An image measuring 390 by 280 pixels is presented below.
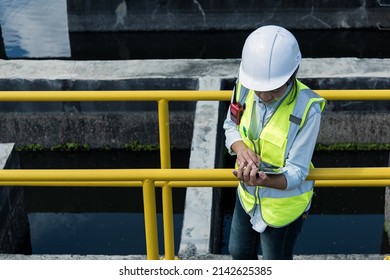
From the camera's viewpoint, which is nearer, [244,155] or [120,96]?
[244,155]

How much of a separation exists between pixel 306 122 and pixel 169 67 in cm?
345


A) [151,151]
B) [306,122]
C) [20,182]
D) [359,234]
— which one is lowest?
[359,234]

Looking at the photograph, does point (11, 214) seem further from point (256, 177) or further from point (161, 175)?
point (256, 177)

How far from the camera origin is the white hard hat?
2230 mm

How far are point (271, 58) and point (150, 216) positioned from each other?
93 cm

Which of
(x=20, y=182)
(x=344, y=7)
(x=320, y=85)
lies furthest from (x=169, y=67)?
(x=344, y=7)

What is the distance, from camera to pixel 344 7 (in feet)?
30.8

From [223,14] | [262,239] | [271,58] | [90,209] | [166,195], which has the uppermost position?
[271,58]

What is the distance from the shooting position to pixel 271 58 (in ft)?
7.32

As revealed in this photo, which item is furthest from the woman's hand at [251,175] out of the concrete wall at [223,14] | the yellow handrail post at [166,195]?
Answer: the concrete wall at [223,14]

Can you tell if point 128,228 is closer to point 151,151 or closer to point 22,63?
point 151,151

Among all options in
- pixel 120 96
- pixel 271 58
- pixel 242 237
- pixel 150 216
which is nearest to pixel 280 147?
pixel 271 58

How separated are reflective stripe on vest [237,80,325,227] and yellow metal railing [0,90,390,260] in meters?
0.12

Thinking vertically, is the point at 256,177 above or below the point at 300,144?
below
